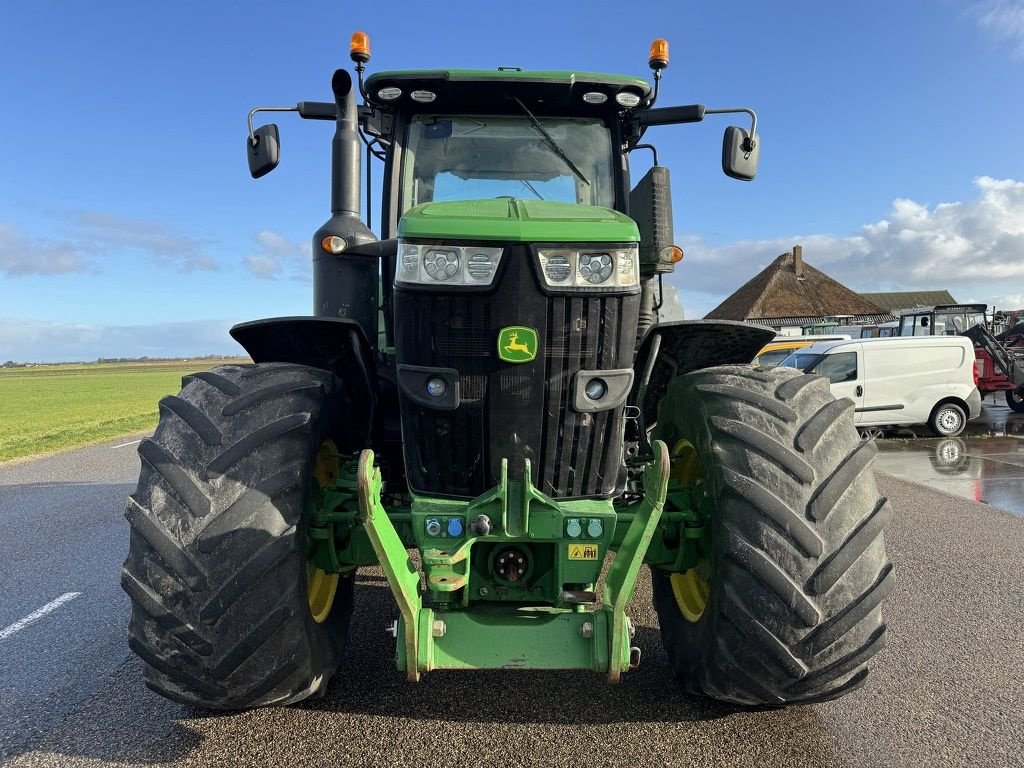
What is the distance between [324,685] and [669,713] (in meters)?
1.36

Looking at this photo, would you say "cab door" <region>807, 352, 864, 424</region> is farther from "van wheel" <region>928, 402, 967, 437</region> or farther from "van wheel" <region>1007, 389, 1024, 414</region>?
"van wheel" <region>1007, 389, 1024, 414</region>

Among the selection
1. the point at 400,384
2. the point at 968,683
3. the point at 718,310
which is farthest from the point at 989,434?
the point at 718,310

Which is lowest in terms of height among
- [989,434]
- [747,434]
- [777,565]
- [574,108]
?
[989,434]

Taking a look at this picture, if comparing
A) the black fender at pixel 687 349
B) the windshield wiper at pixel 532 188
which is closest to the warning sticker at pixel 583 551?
the black fender at pixel 687 349

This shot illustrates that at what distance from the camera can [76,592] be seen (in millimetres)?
4363

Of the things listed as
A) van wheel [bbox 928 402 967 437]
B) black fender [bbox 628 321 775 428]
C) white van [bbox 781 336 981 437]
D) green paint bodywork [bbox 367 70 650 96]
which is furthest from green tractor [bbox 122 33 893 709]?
van wheel [bbox 928 402 967 437]

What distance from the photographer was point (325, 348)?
3.01 metres

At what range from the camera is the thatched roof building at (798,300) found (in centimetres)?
3891

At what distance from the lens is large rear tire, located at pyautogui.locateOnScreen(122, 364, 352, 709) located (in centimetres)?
A: 220

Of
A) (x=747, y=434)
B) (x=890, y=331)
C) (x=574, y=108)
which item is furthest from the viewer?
(x=890, y=331)

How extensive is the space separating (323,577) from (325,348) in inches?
38.8

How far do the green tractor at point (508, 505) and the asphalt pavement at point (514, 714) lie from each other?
24cm

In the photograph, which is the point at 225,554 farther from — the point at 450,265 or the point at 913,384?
the point at 913,384

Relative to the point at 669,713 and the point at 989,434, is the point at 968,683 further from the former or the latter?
the point at 989,434
